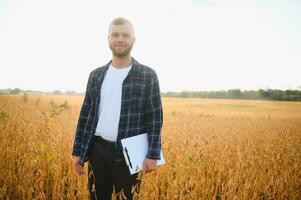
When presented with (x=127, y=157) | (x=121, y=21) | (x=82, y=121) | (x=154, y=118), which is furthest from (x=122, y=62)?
(x=127, y=157)

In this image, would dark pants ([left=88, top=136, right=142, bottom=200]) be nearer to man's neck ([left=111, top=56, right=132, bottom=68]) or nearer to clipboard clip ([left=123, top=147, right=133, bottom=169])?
clipboard clip ([left=123, top=147, right=133, bottom=169])

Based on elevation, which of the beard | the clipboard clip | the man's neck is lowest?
the clipboard clip

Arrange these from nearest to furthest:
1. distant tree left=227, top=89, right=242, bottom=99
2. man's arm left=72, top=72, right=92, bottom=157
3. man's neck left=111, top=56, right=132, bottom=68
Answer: man's neck left=111, top=56, right=132, bottom=68
man's arm left=72, top=72, right=92, bottom=157
distant tree left=227, top=89, right=242, bottom=99

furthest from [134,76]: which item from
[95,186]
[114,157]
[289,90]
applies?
[289,90]

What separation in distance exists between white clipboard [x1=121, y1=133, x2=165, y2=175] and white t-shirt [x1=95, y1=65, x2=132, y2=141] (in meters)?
0.16

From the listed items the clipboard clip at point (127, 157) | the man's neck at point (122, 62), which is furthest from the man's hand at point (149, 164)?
the man's neck at point (122, 62)

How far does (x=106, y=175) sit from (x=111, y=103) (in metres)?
0.64

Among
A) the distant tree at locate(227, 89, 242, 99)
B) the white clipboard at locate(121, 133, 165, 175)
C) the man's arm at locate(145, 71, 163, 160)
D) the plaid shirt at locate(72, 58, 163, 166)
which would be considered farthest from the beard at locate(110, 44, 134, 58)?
the distant tree at locate(227, 89, 242, 99)

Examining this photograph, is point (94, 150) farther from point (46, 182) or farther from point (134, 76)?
point (46, 182)

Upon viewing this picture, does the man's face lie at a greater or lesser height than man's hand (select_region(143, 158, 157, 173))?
greater

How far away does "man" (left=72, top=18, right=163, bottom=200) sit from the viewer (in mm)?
2119

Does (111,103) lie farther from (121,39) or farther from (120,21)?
(120,21)

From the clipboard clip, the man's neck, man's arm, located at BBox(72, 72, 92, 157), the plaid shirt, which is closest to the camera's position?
the clipboard clip

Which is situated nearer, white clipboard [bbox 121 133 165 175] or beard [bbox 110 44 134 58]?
white clipboard [bbox 121 133 165 175]
